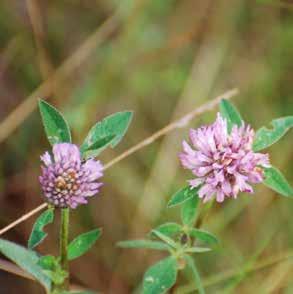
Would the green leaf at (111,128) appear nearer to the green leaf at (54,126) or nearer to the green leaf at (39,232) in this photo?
the green leaf at (54,126)

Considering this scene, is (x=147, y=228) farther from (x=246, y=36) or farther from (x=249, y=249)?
(x=246, y=36)

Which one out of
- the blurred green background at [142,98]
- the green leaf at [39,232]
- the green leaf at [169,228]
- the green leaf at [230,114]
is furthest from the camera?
the blurred green background at [142,98]

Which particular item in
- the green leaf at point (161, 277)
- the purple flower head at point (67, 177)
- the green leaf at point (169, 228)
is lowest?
the green leaf at point (161, 277)

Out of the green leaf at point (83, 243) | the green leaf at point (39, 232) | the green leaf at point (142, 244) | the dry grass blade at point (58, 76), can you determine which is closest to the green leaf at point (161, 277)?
the green leaf at point (142, 244)

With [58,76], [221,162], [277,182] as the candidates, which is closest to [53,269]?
[221,162]

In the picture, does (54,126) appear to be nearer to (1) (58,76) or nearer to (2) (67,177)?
(2) (67,177)

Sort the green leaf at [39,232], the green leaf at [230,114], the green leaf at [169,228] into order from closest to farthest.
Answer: the green leaf at [39,232], the green leaf at [169,228], the green leaf at [230,114]
